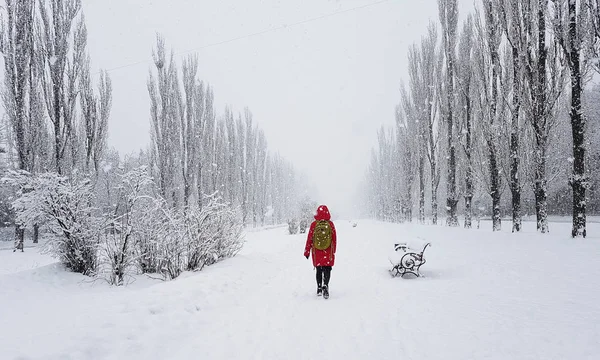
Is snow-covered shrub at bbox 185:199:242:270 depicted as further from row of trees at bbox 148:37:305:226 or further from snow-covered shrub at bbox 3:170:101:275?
row of trees at bbox 148:37:305:226

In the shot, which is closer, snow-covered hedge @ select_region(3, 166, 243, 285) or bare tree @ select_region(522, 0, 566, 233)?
snow-covered hedge @ select_region(3, 166, 243, 285)

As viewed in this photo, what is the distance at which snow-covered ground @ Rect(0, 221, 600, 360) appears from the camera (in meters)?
3.21

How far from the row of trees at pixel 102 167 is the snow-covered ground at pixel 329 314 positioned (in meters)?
0.77

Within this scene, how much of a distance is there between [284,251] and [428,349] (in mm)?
8722

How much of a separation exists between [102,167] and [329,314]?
104 feet

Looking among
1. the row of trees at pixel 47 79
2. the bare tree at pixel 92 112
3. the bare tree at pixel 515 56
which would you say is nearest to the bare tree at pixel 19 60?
the row of trees at pixel 47 79

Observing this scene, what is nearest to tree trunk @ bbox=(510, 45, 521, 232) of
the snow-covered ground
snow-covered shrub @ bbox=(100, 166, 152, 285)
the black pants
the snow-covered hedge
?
the snow-covered ground

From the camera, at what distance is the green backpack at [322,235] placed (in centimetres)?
576

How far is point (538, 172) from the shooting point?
973cm

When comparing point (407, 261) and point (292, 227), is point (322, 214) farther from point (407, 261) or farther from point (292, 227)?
point (292, 227)

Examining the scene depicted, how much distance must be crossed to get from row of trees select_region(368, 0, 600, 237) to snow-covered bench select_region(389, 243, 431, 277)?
4749mm

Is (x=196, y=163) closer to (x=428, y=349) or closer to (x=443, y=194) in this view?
(x=428, y=349)

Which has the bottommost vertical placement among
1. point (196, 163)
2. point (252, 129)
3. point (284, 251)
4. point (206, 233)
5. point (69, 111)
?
point (284, 251)

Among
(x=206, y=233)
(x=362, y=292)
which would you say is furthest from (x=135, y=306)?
(x=362, y=292)
